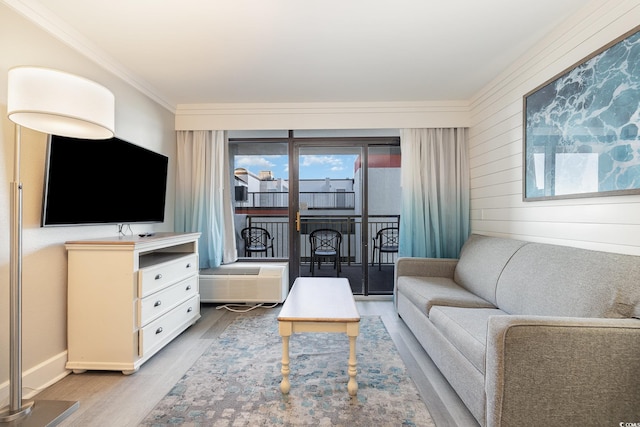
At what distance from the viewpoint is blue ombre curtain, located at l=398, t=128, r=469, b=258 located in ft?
11.5

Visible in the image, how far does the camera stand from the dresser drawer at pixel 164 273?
2121 mm

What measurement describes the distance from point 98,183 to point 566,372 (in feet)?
10.1

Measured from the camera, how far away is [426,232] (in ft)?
11.5

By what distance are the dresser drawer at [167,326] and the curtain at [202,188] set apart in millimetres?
839

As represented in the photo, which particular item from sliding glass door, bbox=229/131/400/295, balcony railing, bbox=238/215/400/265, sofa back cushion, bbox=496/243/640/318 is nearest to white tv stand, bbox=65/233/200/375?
sliding glass door, bbox=229/131/400/295

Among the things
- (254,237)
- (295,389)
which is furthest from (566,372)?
(254,237)

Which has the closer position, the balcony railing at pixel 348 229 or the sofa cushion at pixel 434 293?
the sofa cushion at pixel 434 293

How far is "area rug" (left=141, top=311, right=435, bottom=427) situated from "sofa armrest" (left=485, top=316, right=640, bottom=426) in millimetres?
546

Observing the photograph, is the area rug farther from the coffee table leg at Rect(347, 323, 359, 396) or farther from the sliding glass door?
the sliding glass door

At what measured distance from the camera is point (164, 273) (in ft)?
7.89

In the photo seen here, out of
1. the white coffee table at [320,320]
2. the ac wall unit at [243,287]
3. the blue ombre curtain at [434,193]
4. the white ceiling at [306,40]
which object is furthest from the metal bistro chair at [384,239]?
the white coffee table at [320,320]

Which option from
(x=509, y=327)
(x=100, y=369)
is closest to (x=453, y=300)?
(x=509, y=327)

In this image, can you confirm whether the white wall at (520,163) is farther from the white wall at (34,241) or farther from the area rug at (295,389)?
the white wall at (34,241)

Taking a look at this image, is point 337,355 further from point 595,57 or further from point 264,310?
point 595,57
